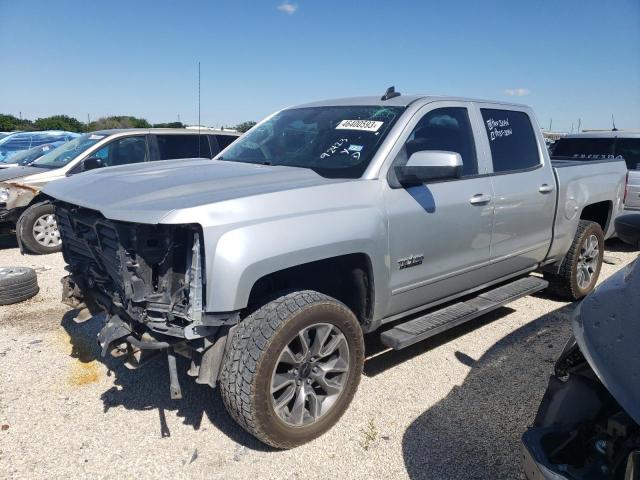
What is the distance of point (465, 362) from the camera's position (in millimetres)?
4016

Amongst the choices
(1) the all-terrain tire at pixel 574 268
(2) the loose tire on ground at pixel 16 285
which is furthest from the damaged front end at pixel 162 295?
(1) the all-terrain tire at pixel 574 268

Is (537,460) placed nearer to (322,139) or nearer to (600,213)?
(322,139)

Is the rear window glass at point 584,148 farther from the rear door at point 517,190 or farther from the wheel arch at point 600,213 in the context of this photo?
the rear door at point 517,190

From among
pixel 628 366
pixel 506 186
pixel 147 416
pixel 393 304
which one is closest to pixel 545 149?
pixel 506 186

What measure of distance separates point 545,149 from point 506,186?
1.01m

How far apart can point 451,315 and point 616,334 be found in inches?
76.6

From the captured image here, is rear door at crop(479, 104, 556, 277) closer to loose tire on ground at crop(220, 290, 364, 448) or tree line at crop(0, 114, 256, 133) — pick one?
loose tire on ground at crop(220, 290, 364, 448)

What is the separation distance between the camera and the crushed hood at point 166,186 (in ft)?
8.54

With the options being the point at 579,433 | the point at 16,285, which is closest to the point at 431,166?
the point at 579,433

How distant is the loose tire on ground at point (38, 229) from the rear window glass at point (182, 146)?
1.81 m

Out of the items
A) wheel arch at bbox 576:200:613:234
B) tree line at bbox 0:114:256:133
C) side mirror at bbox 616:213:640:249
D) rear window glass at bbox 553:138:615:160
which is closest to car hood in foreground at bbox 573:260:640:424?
side mirror at bbox 616:213:640:249

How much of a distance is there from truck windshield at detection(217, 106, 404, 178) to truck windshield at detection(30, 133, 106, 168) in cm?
443

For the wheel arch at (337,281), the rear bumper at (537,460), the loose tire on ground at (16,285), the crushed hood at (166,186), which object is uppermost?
the crushed hood at (166,186)

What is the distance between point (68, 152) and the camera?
7969 mm
